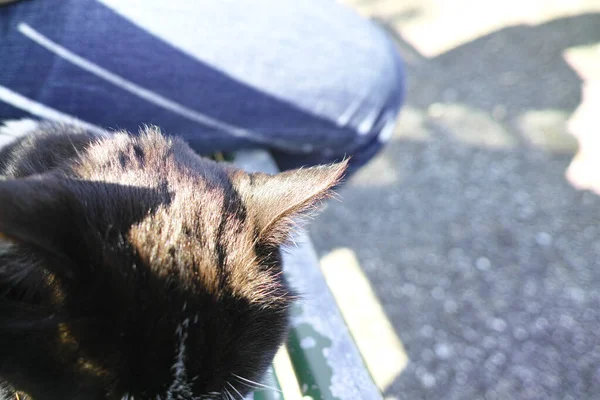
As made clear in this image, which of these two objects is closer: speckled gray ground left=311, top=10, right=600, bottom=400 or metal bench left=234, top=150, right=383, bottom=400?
metal bench left=234, top=150, right=383, bottom=400

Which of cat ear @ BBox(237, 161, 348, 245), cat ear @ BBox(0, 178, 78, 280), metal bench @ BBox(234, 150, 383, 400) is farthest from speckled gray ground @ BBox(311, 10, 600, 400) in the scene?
cat ear @ BBox(0, 178, 78, 280)

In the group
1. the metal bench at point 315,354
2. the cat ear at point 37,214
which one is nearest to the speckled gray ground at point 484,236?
the metal bench at point 315,354

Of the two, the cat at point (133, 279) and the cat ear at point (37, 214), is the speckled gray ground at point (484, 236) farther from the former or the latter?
the cat ear at point (37, 214)

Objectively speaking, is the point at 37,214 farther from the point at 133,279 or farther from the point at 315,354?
the point at 315,354

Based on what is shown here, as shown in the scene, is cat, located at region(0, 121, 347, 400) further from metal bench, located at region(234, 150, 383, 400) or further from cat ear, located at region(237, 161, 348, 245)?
metal bench, located at region(234, 150, 383, 400)

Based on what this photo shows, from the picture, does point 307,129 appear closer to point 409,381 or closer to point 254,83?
point 254,83

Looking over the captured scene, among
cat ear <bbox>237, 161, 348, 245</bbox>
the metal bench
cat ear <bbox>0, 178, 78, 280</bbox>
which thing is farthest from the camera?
the metal bench
